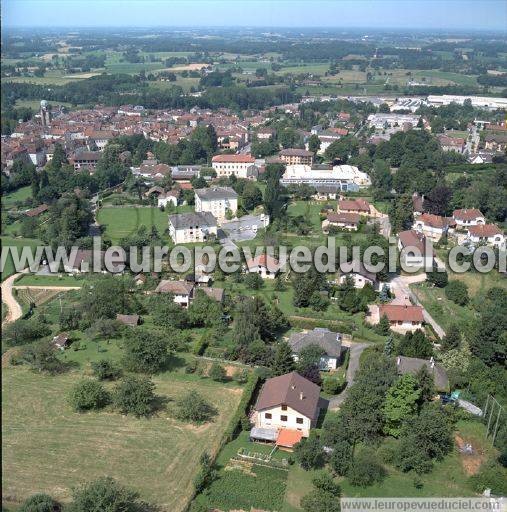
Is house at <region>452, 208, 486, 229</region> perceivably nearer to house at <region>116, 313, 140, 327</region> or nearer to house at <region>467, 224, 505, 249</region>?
house at <region>467, 224, 505, 249</region>

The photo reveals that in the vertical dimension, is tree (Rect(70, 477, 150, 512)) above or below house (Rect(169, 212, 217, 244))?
below

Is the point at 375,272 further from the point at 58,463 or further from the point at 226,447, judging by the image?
the point at 58,463

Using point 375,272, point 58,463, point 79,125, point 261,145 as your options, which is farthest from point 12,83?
point 58,463

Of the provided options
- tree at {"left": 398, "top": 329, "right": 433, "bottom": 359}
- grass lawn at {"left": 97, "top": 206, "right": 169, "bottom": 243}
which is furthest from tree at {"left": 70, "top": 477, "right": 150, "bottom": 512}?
grass lawn at {"left": 97, "top": 206, "right": 169, "bottom": 243}

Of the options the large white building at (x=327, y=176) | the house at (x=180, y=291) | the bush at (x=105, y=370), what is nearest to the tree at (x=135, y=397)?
the bush at (x=105, y=370)

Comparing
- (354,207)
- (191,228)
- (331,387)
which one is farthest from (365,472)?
(354,207)

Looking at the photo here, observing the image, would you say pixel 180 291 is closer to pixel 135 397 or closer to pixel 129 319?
pixel 129 319

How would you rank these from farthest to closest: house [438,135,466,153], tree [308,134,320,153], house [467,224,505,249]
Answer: house [438,135,466,153] < tree [308,134,320,153] < house [467,224,505,249]
